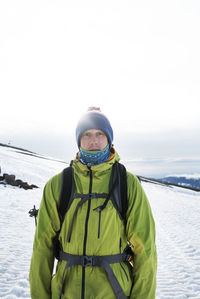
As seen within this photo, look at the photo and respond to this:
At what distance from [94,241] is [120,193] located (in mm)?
508

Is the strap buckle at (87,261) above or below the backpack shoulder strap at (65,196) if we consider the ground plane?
below

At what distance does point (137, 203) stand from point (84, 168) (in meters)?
0.64

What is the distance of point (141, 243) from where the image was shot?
216 centimetres

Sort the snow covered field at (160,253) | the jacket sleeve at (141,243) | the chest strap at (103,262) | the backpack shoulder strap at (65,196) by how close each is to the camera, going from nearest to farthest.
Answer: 1. the chest strap at (103,262)
2. the jacket sleeve at (141,243)
3. the backpack shoulder strap at (65,196)
4. the snow covered field at (160,253)

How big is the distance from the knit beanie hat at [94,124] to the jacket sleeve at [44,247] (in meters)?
0.66

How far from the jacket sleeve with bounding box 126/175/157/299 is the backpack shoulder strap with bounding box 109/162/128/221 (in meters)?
0.05

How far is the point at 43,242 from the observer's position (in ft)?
7.52

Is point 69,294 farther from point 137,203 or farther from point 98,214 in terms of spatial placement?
point 137,203

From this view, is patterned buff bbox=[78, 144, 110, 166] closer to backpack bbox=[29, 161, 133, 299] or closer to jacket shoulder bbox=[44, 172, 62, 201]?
backpack bbox=[29, 161, 133, 299]

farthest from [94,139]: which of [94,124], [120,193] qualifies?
[120,193]

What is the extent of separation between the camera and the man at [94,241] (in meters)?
2.06

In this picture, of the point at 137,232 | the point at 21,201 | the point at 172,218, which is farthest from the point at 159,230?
the point at 137,232

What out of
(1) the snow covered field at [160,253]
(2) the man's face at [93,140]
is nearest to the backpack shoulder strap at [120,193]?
(2) the man's face at [93,140]

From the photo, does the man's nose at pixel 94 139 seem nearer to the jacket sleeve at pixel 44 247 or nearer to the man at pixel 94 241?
the man at pixel 94 241
